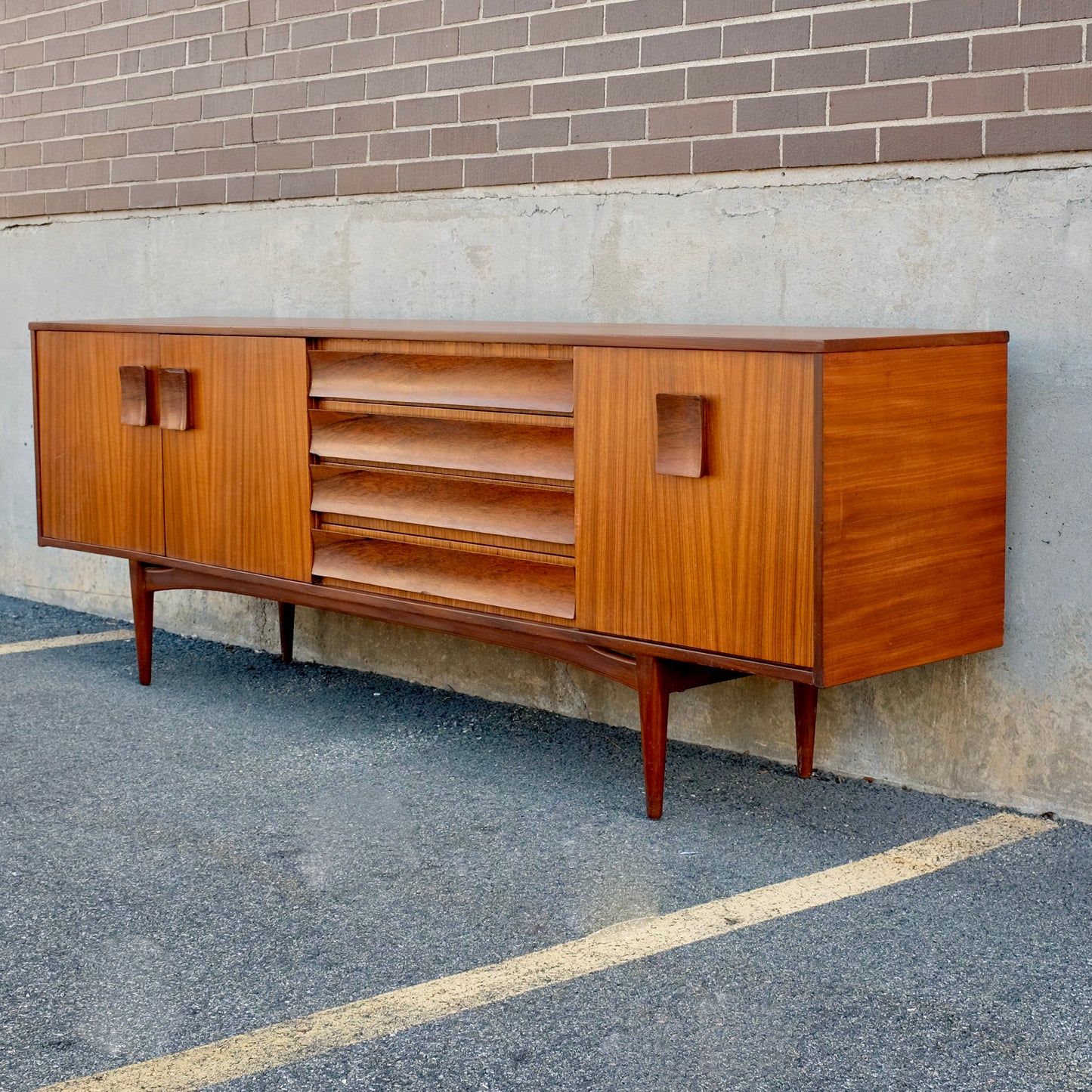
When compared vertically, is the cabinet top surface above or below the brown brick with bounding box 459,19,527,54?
below

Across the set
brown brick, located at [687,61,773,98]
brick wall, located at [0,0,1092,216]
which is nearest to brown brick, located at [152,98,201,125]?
brick wall, located at [0,0,1092,216]

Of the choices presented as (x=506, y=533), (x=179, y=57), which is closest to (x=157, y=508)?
(x=506, y=533)

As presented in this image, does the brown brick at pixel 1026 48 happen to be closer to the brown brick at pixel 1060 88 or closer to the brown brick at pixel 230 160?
the brown brick at pixel 1060 88

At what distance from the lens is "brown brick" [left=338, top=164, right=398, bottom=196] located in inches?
203

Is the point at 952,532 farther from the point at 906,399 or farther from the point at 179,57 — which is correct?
the point at 179,57

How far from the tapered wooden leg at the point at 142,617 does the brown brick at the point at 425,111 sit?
1.73 meters

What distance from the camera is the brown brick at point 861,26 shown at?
12.5ft

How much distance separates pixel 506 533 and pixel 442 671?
1337 millimetres

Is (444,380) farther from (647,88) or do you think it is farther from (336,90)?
(336,90)

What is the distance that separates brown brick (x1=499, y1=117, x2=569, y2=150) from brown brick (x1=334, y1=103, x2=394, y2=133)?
544 mm

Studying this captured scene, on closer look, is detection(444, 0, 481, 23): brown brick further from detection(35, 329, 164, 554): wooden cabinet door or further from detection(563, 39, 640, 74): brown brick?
detection(35, 329, 164, 554): wooden cabinet door

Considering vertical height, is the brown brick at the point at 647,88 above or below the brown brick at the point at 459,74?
below

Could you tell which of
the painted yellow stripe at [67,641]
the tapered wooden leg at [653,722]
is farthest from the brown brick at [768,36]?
the painted yellow stripe at [67,641]

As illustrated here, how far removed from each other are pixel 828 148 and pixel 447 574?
151cm
